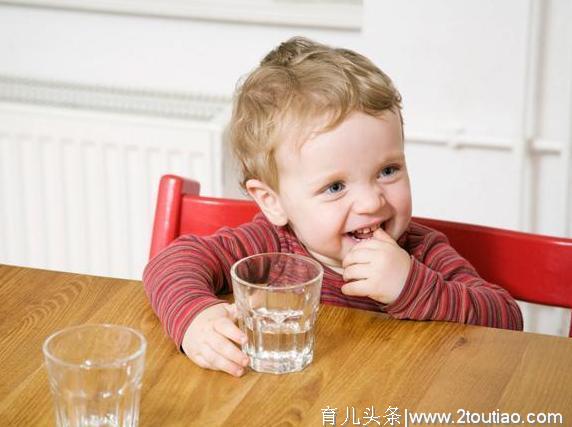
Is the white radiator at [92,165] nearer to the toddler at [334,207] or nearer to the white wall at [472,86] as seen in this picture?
the white wall at [472,86]

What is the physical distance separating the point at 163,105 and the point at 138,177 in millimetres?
178

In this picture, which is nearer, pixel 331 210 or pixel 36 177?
pixel 331 210

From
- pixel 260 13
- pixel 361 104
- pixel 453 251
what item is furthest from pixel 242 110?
pixel 260 13

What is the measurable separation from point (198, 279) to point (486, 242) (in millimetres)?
371

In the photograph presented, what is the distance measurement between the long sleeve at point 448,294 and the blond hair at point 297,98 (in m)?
0.18

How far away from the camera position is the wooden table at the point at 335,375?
3.17 feet

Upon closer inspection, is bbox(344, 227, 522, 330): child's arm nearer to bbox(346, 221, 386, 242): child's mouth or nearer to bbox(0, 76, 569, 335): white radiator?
bbox(346, 221, 386, 242): child's mouth

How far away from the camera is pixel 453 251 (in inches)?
52.4

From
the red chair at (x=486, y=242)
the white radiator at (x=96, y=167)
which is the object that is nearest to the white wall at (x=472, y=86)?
the white radiator at (x=96, y=167)

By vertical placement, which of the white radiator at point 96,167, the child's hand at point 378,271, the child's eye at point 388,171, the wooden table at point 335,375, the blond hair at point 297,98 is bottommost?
the white radiator at point 96,167

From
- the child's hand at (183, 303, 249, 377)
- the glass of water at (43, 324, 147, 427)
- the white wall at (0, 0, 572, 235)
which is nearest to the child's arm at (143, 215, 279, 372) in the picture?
the child's hand at (183, 303, 249, 377)

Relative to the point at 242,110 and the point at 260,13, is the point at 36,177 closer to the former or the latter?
the point at 260,13

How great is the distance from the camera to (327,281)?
133cm

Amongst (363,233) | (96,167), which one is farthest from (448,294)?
(96,167)
